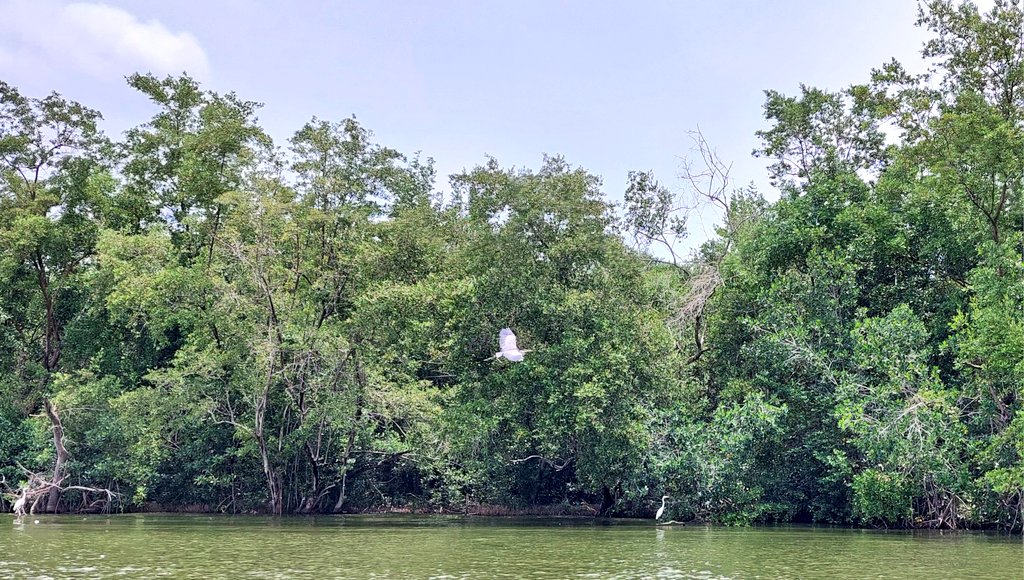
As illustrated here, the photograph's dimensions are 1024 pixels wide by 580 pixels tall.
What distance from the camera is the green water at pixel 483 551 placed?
14.6 metres

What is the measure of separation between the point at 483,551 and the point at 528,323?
1252 cm

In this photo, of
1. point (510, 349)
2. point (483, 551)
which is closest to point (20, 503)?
point (510, 349)

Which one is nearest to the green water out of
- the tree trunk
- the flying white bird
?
the flying white bird

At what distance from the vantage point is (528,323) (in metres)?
30.0

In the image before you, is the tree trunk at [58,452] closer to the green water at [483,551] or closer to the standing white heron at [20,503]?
the standing white heron at [20,503]

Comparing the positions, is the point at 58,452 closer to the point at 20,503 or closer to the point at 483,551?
the point at 20,503

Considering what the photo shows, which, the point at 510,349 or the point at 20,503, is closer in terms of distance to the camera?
the point at 510,349

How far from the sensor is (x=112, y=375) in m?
35.2

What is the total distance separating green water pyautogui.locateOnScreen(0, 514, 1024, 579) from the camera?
47.8 feet

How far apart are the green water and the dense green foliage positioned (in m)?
3.15

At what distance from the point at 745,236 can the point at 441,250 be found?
1123cm

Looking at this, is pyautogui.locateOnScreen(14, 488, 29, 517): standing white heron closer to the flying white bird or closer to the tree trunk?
the tree trunk

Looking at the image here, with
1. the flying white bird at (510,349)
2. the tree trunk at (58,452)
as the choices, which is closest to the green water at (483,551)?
the flying white bird at (510,349)

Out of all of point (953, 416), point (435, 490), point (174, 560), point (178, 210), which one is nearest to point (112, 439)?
point (178, 210)
